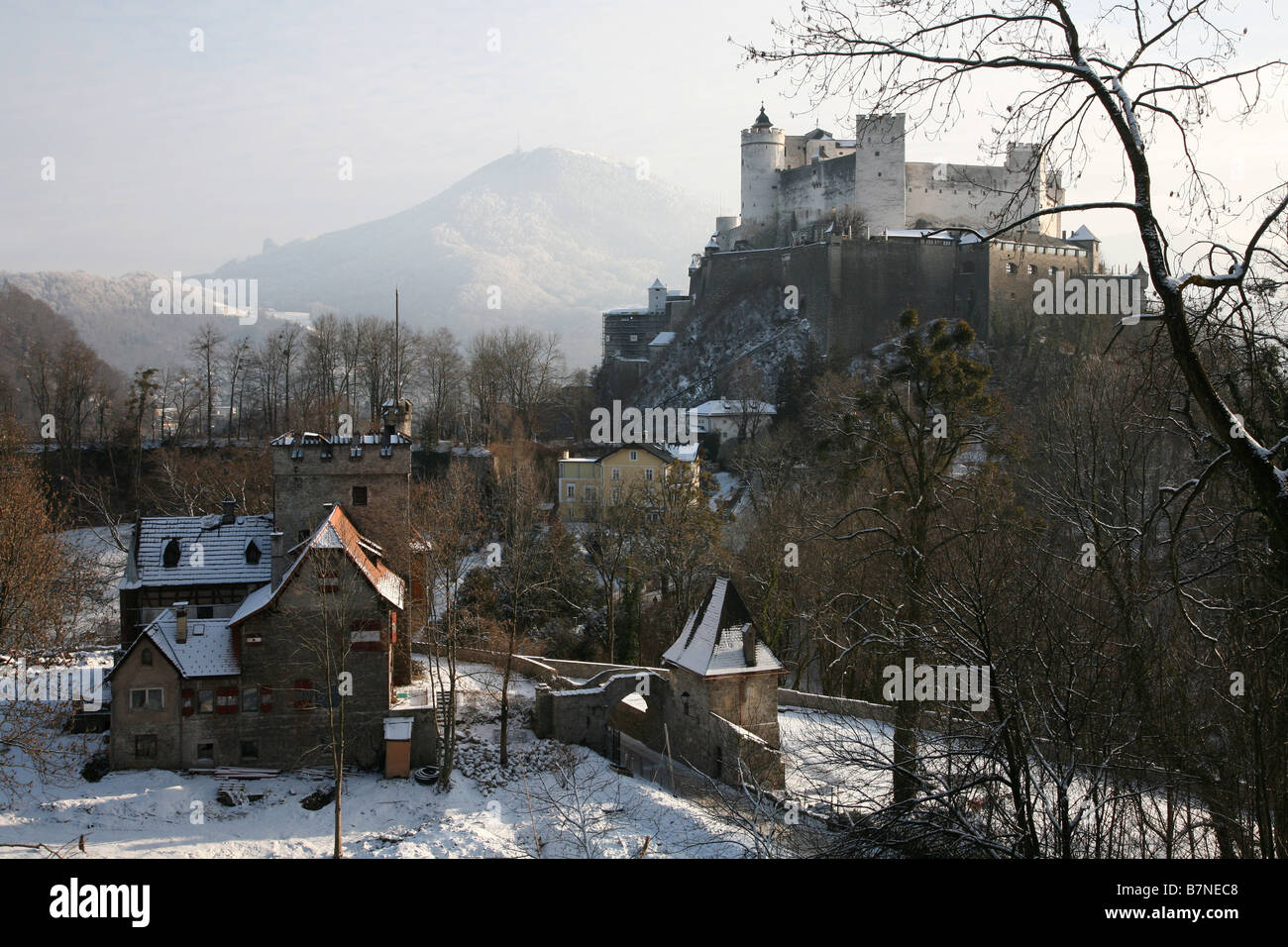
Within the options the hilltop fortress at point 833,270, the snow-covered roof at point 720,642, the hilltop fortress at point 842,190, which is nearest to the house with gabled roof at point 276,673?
the snow-covered roof at point 720,642

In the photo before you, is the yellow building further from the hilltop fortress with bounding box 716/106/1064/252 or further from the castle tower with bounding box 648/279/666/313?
the castle tower with bounding box 648/279/666/313

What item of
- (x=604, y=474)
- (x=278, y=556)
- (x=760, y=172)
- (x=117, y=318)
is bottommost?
(x=278, y=556)

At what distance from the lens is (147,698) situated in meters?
22.7

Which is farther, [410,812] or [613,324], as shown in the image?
[613,324]

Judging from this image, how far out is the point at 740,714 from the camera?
22469mm

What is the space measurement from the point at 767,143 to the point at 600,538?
52.2 meters

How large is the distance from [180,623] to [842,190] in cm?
6076

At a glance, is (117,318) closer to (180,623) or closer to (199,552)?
(199,552)

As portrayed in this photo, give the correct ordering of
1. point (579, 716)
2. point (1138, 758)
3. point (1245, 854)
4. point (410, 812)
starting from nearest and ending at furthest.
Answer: point (1245, 854) < point (1138, 758) < point (410, 812) < point (579, 716)

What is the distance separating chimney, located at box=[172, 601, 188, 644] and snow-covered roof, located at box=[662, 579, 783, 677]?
11.5 m

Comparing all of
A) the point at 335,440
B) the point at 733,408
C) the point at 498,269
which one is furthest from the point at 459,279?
the point at 335,440

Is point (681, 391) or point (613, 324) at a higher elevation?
point (613, 324)
